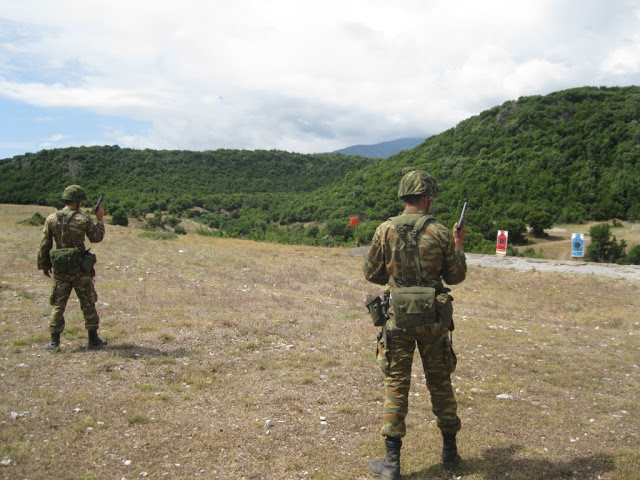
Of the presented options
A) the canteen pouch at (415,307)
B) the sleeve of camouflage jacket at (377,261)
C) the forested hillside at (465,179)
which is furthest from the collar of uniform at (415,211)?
the forested hillside at (465,179)

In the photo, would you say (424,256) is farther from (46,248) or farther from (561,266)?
(561,266)

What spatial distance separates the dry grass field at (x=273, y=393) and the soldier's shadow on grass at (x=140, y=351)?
40 mm

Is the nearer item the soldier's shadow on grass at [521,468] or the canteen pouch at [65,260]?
the soldier's shadow on grass at [521,468]

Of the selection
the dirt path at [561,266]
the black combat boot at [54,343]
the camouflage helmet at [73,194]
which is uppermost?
the camouflage helmet at [73,194]

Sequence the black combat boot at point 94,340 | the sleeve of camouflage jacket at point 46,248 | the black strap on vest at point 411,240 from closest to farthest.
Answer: the black strap on vest at point 411,240 < the sleeve of camouflage jacket at point 46,248 < the black combat boot at point 94,340

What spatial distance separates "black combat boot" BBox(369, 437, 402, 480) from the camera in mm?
3514

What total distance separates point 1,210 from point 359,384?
4175 centimetres

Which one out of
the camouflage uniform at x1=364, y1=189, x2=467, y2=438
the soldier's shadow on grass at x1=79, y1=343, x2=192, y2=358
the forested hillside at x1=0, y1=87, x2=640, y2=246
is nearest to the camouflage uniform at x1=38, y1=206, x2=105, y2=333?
the soldier's shadow on grass at x1=79, y1=343, x2=192, y2=358

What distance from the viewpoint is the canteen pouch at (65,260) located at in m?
6.07

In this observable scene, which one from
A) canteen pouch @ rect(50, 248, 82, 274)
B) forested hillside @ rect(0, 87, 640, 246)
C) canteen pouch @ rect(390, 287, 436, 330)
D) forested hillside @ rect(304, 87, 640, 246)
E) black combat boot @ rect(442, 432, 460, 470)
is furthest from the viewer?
forested hillside @ rect(0, 87, 640, 246)

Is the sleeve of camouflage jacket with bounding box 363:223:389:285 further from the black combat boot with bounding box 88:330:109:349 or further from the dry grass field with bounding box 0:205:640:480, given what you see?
the black combat boot with bounding box 88:330:109:349

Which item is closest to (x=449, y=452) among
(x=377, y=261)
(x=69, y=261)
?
(x=377, y=261)

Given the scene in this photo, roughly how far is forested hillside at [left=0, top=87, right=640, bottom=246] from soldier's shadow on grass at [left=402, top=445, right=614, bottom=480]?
27.7 m

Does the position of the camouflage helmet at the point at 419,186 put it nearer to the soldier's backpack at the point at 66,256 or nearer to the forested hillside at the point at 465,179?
the soldier's backpack at the point at 66,256
